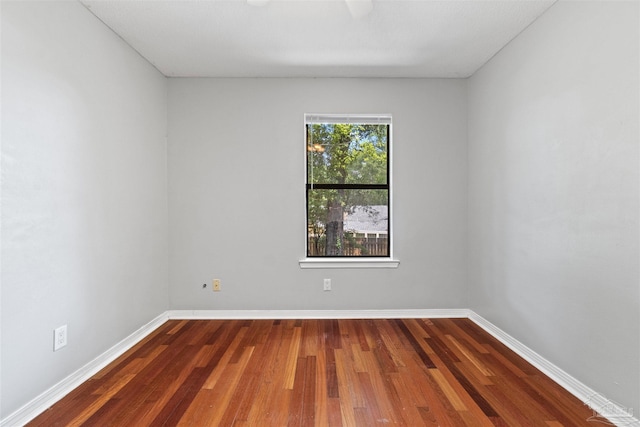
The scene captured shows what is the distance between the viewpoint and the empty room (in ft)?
5.53

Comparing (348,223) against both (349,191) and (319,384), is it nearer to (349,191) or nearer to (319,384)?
(349,191)

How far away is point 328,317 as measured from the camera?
10.5 feet

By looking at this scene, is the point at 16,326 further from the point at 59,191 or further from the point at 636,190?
A: the point at 636,190

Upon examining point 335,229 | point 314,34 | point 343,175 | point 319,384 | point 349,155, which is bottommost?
point 319,384

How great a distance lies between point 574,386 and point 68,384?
3.10 m

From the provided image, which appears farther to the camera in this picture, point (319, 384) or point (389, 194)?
point (389, 194)

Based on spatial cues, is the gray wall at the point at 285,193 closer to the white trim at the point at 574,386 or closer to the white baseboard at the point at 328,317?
the white baseboard at the point at 328,317

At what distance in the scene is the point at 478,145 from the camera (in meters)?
3.03

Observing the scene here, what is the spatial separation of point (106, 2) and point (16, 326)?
201cm

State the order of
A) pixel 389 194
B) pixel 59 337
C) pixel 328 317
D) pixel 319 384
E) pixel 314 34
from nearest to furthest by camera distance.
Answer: pixel 59 337 < pixel 319 384 < pixel 314 34 < pixel 328 317 < pixel 389 194

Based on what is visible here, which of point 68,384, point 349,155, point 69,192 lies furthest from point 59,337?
point 349,155

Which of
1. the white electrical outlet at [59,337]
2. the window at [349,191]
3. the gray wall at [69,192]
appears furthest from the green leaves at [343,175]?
the white electrical outlet at [59,337]

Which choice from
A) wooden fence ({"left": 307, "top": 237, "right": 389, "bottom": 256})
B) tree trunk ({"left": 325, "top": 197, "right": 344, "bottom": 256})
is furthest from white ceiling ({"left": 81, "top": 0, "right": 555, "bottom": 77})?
wooden fence ({"left": 307, "top": 237, "right": 389, "bottom": 256})

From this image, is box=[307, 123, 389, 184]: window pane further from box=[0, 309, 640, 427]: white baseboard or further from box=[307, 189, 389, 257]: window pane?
box=[0, 309, 640, 427]: white baseboard
